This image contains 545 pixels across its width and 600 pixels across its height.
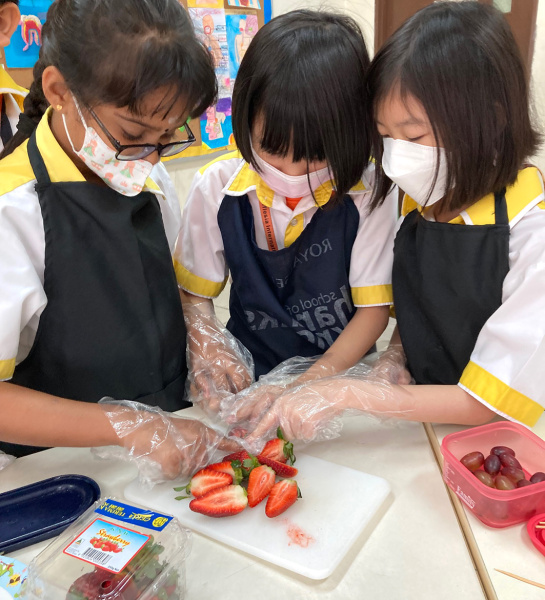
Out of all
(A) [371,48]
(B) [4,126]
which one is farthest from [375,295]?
(A) [371,48]

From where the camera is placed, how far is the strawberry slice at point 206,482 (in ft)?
2.73

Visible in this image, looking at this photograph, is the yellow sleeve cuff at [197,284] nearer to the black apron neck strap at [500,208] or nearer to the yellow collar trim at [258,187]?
the yellow collar trim at [258,187]

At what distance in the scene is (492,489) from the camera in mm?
754

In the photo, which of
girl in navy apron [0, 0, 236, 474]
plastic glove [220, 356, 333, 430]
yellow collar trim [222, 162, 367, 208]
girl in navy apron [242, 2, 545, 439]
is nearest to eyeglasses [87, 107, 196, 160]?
girl in navy apron [0, 0, 236, 474]

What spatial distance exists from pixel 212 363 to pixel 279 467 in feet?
1.22

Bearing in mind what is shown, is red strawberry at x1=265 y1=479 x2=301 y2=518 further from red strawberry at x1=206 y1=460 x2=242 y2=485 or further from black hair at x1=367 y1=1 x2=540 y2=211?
black hair at x1=367 y1=1 x2=540 y2=211

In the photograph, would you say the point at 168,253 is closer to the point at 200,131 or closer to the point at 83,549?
the point at 83,549

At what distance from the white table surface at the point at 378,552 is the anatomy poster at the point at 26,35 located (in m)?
1.43

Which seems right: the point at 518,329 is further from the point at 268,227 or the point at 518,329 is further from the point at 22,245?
the point at 22,245

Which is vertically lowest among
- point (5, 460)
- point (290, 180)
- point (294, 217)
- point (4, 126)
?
point (5, 460)

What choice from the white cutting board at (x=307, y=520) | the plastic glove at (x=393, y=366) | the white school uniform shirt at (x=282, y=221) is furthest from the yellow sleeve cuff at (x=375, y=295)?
the white cutting board at (x=307, y=520)

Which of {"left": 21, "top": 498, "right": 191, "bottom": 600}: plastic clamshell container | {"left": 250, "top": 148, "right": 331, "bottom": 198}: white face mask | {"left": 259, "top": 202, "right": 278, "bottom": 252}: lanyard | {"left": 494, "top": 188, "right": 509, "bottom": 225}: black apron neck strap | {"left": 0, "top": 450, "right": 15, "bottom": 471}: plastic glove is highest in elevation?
{"left": 250, "top": 148, "right": 331, "bottom": 198}: white face mask

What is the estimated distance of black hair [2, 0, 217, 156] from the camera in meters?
0.80

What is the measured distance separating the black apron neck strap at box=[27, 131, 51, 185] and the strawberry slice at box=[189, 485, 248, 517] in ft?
1.85
